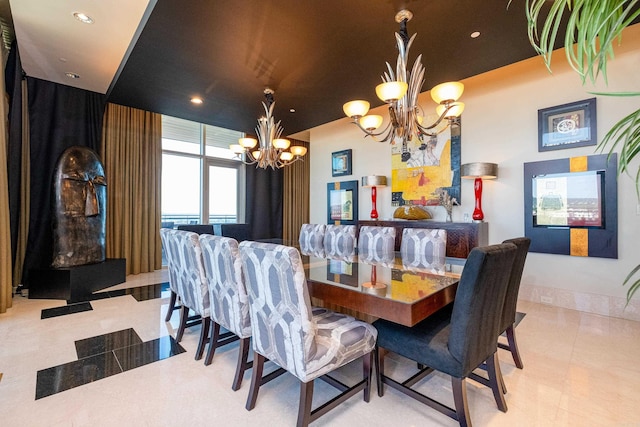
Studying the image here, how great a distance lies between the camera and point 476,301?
4.57 ft

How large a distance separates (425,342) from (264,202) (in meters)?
→ 5.50

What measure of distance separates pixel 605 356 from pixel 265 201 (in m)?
5.75

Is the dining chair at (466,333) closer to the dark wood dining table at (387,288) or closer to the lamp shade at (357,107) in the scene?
the dark wood dining table at (387,288)

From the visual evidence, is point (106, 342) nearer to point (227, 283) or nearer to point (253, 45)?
point (227, 283)

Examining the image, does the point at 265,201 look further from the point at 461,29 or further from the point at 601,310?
the point at 601,310

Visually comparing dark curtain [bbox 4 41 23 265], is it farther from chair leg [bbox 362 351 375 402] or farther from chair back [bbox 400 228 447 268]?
chair back [bbox 400 228 447 268]

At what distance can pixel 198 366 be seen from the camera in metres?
2.17

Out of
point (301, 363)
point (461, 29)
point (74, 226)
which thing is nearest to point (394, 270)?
point (301, 363)

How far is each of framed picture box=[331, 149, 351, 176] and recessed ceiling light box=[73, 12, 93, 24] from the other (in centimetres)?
401

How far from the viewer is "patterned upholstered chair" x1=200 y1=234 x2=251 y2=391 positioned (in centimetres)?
183

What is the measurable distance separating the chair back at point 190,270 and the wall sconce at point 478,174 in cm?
329

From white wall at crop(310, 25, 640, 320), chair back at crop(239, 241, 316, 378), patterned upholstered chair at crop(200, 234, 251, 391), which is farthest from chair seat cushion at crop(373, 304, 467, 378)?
white wall at crop(310, 25, 640, 320)

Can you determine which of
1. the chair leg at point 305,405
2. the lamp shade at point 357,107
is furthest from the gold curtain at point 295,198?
the chair leg at point 305,405

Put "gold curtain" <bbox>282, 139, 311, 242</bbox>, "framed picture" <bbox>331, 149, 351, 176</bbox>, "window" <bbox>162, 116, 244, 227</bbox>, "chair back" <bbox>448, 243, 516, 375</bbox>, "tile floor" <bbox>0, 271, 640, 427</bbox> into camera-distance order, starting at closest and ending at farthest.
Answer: "chair back" <bbox>448, 243, 516, 375</bbox> < "tile floor" <bbox>0, 271, 640, 427</bbox> < "window" <bbox>162, 116, 244, 227</bbox> < "framed picture" <bbox>331, 149, 351, 176</bbox> < "gold curtain" <bbox>282, 139, 311, 242</bbox>
